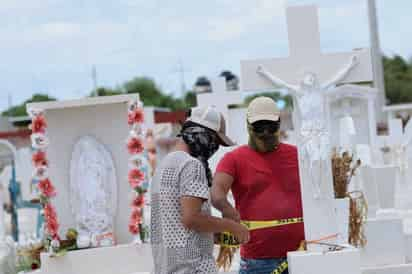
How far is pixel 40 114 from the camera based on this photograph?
9344 millimetres

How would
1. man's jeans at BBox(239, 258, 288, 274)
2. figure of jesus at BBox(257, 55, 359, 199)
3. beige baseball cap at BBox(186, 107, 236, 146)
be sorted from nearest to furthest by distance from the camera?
beige baseball cap at BBox(186, 107, 236, 146) < man's jeans at BBox(239, 258, 288, 274) < figure of jesus at BBox(257, 55, 359, 199)

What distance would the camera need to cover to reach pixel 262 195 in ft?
16.9

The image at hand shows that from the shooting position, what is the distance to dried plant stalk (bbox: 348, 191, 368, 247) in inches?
323

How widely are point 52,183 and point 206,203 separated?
17.8ft

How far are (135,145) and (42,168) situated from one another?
989 millimetres

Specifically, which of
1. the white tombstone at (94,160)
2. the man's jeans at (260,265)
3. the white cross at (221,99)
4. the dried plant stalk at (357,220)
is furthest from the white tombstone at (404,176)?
the man's jeans at (260,265)

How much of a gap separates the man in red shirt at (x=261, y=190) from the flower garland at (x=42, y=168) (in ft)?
14.3

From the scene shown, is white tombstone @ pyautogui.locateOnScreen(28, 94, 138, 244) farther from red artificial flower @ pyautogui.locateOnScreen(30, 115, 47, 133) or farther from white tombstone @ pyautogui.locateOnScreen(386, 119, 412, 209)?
white tombstone @ pyautogui.locateOnScreen(386, 119, 412, 209)

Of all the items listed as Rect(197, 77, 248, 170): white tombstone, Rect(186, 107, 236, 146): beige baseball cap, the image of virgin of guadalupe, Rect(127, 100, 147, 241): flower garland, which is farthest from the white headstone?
Rect(186, 107, 236, 146): beige baseball cap

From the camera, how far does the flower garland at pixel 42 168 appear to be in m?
9.24

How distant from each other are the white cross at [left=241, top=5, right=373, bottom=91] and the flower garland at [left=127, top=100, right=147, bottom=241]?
10.0 feet

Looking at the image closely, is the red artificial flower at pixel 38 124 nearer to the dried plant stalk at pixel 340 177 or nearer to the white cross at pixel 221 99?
the dried plant stalk at pixel 340 177

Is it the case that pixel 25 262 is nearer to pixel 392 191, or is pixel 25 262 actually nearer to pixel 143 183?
pixel 143 183

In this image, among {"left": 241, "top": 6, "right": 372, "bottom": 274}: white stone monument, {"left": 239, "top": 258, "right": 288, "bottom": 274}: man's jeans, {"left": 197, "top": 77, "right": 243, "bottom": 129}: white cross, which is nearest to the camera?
{"left": 239, "top": 258, "right": 288, "bottom": 274}: man's jeans
